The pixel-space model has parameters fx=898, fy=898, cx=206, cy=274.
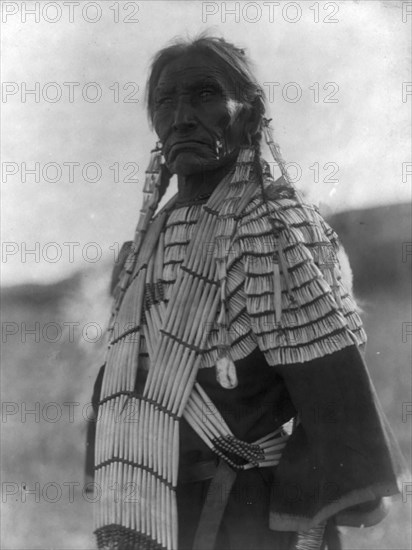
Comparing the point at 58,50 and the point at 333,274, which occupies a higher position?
the point at 58,50

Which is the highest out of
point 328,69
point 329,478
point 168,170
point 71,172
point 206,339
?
point 328,69

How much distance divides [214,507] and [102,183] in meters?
1.35

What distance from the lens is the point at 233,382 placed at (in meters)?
2.03

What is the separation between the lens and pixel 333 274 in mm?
2162

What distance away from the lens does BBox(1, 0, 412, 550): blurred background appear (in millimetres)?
2887

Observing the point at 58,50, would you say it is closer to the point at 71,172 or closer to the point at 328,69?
the point at 71,172

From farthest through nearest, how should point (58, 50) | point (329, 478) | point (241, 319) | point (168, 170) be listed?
point (58, 50) → point (168, 170) → point (241, 319) → point (329, 478)

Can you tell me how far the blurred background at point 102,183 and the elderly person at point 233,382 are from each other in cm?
63

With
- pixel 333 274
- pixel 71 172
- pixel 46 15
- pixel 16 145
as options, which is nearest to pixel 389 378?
pixel 333 274

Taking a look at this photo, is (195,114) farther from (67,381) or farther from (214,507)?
(67,381)

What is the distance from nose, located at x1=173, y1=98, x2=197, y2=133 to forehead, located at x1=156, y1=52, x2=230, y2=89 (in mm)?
52

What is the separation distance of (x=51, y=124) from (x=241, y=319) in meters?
1.31

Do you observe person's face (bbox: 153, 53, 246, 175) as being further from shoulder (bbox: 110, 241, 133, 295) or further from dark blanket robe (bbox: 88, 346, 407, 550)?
dark blanket robe (bbox: 88, 346, 407, 550)

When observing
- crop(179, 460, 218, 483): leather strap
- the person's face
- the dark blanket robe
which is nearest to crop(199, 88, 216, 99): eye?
the person's face
